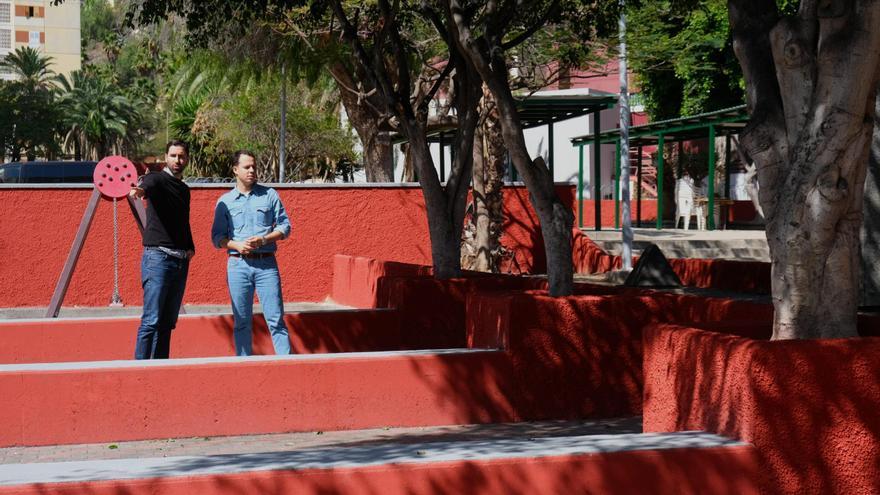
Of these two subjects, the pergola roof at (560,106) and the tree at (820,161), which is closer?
the tree at (820,161)

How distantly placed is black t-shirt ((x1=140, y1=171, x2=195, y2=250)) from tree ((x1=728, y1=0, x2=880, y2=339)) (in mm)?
4504

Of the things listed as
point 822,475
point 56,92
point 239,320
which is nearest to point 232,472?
point 822,475

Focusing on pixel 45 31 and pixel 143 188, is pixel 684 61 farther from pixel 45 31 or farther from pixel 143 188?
pixel 45 31

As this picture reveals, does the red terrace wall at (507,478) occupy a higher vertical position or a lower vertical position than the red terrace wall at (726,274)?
lower

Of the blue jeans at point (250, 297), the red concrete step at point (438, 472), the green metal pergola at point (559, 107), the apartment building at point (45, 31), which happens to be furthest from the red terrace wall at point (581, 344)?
the apartment building at point (45, 31)

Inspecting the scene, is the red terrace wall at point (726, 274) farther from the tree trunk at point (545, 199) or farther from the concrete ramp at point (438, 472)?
the concrete ramp at point (438, 472)

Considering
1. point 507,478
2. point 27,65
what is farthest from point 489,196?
point 27,65

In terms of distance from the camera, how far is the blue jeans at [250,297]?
30.5ft

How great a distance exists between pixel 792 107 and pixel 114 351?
636 cm

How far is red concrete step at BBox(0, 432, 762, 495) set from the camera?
4.91 meters

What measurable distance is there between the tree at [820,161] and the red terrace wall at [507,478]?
0.93 m

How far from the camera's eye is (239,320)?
930cm

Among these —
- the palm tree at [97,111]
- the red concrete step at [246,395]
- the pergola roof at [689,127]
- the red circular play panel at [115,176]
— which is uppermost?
the palm tree at [97,111]

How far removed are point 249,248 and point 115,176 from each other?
439cm
